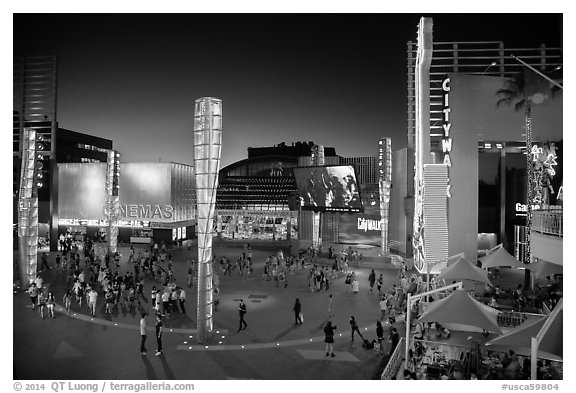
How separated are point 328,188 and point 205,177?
23.1 meters

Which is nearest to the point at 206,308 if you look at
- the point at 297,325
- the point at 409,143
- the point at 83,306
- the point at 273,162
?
the point at 297,325

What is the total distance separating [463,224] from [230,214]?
27.1 m

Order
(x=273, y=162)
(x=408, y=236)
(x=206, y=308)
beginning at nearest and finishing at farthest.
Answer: (x=206, y=308)
(x=408, y=236)
(x=273, y=162)

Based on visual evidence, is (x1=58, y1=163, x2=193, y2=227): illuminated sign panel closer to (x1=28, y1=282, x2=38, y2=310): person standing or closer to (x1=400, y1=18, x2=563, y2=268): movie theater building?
(x1=400, y1=18, x2=563, y2=268): movie theater building

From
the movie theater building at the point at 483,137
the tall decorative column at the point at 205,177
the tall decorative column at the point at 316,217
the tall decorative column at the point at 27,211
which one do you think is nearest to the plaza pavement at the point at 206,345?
the tall decorative column at the point at 205,177

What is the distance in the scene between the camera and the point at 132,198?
4300 centimetres

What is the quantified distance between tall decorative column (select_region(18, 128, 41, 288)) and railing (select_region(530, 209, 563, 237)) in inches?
813

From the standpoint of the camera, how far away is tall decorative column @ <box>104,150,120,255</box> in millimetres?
34062

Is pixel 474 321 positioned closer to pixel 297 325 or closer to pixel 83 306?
pixel 297 325

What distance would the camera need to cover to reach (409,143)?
34.5m

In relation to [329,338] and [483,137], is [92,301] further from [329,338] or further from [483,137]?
[483,137]

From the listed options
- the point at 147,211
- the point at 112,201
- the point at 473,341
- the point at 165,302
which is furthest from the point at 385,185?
the point at 165,302
